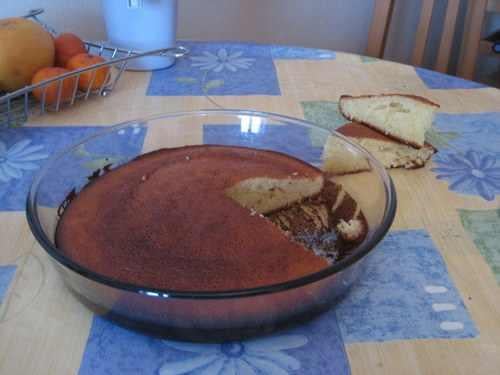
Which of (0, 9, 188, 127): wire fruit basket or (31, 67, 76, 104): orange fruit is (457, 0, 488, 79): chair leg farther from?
(31, 67, 76, 104): orange fruit

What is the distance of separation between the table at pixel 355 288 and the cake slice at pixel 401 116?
48 mm

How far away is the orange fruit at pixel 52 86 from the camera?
0.88 metres

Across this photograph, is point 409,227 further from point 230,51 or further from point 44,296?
point 230,51

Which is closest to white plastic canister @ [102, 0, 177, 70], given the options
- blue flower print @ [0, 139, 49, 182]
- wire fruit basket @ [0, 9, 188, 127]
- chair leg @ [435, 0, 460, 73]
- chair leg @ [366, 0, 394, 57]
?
wire fruit basket @ [0, 9, 188, 127]

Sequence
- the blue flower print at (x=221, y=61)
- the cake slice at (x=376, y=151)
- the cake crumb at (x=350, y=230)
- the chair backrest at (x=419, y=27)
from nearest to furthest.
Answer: the cake crumb at (x=350, y=230) < the cake slice at (x=376, y=151) < the blue flower print at (x=221, y=61) < the chair backrest at (x=419, y=27)

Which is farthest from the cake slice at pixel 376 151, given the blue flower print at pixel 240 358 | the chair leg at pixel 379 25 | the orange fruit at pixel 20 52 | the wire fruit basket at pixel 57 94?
the chair leg at pixel 379 25

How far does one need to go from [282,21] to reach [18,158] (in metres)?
1.20

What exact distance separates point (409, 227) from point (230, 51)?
667 mm

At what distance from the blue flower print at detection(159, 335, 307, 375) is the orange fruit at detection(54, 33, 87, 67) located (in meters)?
0.67

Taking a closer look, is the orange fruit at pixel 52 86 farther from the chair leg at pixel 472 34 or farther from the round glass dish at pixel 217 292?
the chair leg at pixel 472 34

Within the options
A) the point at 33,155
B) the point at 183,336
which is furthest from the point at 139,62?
the point at 183,336

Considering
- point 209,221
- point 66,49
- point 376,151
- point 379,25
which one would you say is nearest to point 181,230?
point 209,221

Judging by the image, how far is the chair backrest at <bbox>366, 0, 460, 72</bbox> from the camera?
152 cm

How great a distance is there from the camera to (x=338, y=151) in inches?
27.7
